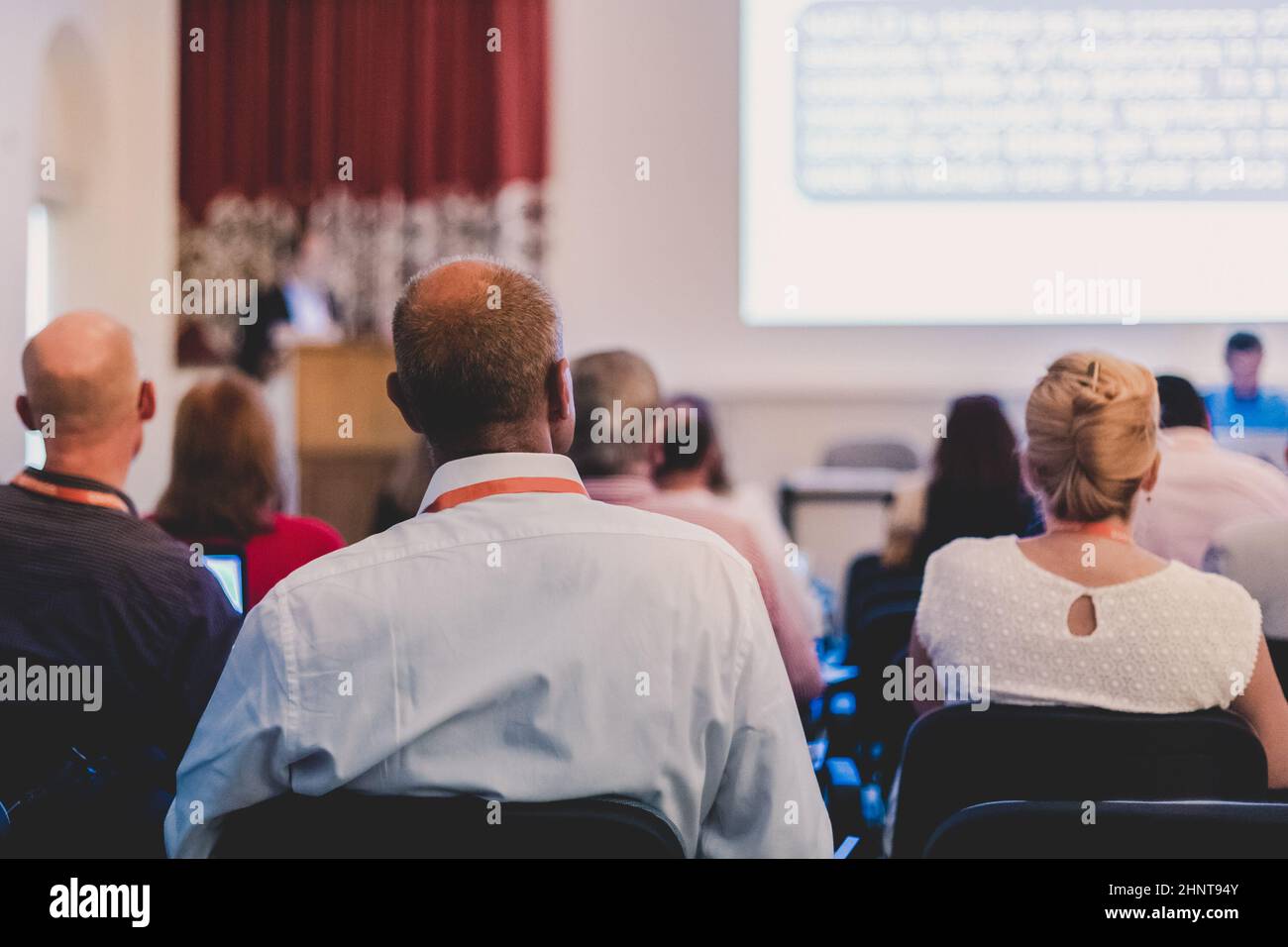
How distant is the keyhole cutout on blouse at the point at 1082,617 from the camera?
1.73 metres

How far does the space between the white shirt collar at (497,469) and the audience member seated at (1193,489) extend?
5.56 ft

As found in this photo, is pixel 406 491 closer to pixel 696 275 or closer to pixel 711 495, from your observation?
pixel 711 495


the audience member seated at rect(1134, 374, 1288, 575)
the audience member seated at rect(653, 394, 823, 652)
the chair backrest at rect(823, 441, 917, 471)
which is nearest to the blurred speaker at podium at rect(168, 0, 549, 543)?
the chair backrest at rect(823, 441, 917, 471)

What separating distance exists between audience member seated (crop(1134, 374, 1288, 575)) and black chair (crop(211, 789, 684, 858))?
1.91m

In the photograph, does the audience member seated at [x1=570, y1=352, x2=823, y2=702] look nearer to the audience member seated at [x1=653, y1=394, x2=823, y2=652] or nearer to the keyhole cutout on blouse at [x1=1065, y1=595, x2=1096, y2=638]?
the audience member seated at [x1=653, y1=394, x2=823, y2=652]

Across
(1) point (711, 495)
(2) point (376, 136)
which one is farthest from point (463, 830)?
(2) point (376, 136)

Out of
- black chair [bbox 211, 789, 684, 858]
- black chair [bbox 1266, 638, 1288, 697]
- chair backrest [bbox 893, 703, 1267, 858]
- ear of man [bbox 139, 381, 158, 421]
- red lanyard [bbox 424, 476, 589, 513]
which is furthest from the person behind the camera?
ear of man [bbox 139, 381, 158, 421]

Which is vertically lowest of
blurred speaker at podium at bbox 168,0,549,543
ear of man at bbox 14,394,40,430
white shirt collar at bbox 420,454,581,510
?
white shirt collar at bbox 420,454,581,510

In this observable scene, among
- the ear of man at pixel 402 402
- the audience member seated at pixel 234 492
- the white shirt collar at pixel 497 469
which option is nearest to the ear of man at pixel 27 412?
the audience member seated at pixel 234 492

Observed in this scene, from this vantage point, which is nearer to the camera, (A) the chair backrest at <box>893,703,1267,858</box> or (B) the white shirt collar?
(B) the white shirt collar

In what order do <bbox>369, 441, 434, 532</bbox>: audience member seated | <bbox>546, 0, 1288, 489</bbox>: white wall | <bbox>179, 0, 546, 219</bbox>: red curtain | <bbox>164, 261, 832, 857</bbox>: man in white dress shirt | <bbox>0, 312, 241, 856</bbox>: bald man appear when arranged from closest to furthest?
<bbox>164, 261, 832, 857</bbox>: man in white dress shirt < <bbox>0, 312, 241, 856</bbox>: bald man < <bbox>369, 441, 434, 532</bbox>: audience member seated < <bbox>546, 0, 1288, 489</bbox>: white wall < <bbox>179, 0, 546, 219</bbox>: red curtain

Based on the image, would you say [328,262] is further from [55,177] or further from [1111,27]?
[1111,27]

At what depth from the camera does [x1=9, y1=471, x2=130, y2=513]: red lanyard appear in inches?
70.2

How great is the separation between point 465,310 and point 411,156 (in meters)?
5.72
